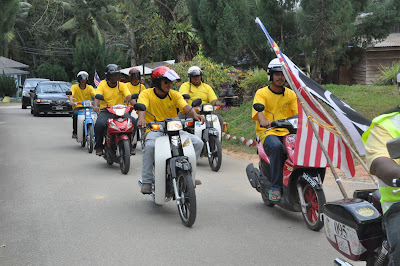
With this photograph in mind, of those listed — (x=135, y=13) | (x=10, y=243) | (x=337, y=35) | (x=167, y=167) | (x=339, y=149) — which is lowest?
(x=10, y=243)

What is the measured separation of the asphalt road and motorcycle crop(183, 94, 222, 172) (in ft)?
1.00

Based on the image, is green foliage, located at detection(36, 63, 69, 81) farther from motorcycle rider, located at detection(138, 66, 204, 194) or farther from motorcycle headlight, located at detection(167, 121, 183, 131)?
motorcycle headlight, located at detection(167, 121, 183, 131)

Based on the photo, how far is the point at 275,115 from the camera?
7.12 meters

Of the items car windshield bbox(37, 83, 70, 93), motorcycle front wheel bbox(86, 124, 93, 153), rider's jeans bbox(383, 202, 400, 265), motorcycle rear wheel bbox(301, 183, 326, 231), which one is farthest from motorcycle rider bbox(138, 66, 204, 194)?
car windshield bbox(37, 83, 70, 93)

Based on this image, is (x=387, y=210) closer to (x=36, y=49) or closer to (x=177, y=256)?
(x=177, y=256)

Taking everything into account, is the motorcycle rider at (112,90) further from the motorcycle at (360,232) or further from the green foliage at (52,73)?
the green foliage at (52,73)

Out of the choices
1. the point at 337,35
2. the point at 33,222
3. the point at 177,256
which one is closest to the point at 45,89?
the point at 337,35

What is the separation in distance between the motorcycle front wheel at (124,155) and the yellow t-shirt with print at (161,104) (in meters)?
2.29

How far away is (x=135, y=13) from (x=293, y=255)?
70.9 feet

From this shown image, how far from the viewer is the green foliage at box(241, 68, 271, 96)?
61.1 feet

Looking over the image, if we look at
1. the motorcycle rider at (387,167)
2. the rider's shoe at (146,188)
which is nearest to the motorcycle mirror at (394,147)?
the motorcycle rider at (387,167)

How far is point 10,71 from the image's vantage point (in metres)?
52.7

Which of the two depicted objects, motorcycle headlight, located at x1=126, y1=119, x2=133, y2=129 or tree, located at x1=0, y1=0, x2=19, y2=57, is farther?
tree, located at x1=0, y1=0, x2=19, y2=57

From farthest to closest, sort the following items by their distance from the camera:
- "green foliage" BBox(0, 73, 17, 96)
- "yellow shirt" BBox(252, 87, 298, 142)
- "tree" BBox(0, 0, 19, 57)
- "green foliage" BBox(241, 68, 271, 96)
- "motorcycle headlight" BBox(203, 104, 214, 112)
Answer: "green foliage" BBox(0, 73, 17, 96), "tree" BBox(0, 0, 19, 57), "green foliage" BBox(241, 68, 271, 96), "motorcycle headlight" BBox(203, 104, 214, 112), "yellow shirt" BBox(252, 87, 298, 142)
